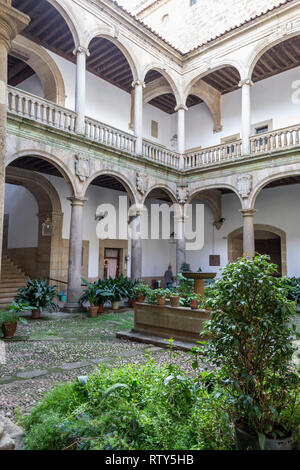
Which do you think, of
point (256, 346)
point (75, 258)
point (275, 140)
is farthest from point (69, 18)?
point (256, 346)

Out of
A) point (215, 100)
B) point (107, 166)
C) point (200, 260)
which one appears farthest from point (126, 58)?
point (200, 260)

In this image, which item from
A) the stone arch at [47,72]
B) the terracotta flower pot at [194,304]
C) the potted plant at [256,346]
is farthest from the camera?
the stone arch at [47,72]

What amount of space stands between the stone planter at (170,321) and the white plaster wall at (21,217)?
781cm

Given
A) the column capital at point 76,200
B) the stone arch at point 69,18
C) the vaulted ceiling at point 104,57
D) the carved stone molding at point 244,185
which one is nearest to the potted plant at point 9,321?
the column capital at point 76,200

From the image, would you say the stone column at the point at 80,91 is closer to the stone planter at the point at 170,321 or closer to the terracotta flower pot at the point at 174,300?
the stone planter at the point at 170,321

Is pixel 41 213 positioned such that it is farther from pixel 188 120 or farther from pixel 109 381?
pixel 109 381

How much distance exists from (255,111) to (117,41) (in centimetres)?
624

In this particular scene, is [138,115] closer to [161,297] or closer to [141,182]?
[141,182]

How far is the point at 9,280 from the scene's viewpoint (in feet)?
38.9

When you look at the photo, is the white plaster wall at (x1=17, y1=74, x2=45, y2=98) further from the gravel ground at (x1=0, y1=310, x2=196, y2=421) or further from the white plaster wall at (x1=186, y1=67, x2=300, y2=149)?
the gravel ground at (x1=0, y1=310, x2=196, y2=421)

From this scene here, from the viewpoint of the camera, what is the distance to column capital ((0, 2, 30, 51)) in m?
2.86

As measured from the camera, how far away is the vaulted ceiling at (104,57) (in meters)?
9.78

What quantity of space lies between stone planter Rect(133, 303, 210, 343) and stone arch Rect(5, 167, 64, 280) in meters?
6.52

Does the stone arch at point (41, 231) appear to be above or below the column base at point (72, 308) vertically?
above
